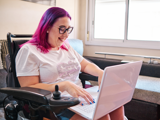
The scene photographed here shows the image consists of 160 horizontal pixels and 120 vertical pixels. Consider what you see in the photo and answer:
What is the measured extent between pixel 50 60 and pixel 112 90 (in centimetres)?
52

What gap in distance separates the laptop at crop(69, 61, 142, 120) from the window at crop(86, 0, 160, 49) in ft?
5.37

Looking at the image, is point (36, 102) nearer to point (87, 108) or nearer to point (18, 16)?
point (87, 108)

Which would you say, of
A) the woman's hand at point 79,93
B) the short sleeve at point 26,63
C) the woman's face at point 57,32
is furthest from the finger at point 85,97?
the woman's face at point 57,32

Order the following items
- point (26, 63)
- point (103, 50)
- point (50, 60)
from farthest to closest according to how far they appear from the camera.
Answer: point (103, 50), point (50, 60), point (26, 63)

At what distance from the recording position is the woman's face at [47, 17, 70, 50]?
116 cm

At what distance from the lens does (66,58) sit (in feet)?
Answer: 4.08

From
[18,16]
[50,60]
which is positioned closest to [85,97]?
[50,60]

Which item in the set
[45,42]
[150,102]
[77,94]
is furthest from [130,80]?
[150,102]

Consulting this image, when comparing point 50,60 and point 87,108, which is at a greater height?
point 50,60

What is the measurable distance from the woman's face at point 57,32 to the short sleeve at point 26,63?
20 centimetres

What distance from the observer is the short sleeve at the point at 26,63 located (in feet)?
3.33

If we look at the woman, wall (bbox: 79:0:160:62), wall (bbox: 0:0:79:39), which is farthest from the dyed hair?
wall (bbox: 79:0:160:62)

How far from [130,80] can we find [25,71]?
62cm

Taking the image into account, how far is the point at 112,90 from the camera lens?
78cm
